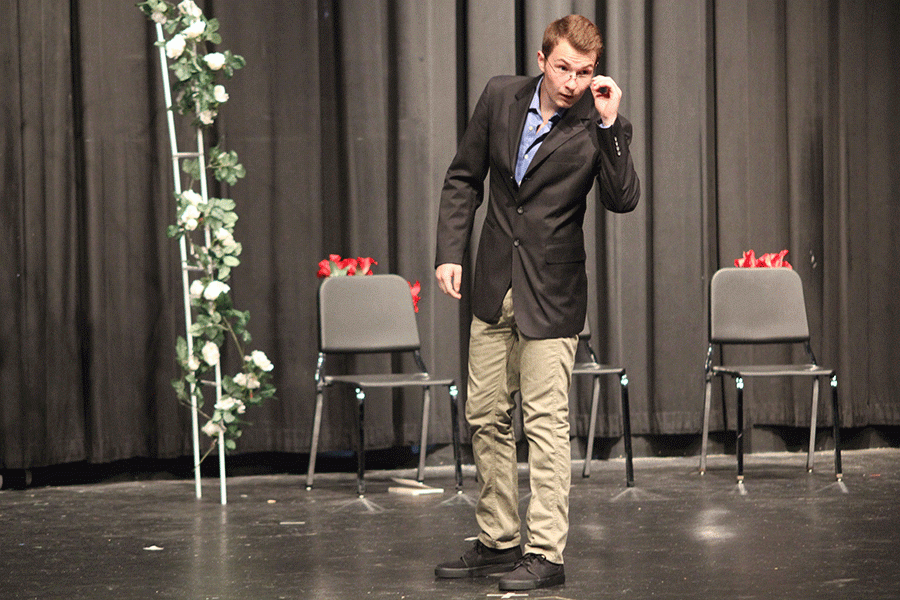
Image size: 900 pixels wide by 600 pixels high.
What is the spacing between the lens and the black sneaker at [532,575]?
280cm

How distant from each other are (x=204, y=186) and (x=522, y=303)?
1811 millimetres

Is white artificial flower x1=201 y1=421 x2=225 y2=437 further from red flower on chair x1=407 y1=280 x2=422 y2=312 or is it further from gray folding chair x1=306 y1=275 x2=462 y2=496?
red flower on chair x1=407 y1=280 x2=422 y2=312

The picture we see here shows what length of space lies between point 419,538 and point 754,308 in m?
2.12

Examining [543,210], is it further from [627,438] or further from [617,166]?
[627,438]

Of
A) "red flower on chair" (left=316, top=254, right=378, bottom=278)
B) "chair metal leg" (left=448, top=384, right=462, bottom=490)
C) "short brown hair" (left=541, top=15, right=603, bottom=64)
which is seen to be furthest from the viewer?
"red flower on chair" (left=316, top=254, right=378, bottom=278)

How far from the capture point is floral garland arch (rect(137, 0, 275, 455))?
4.12m

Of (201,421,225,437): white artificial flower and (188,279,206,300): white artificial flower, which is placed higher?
(188,279,206,300): white artificial flower

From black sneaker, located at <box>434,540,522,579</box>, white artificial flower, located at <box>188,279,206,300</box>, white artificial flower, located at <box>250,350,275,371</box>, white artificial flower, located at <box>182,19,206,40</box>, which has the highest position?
white artificial flower, located at <box>182,19,206,40</box>

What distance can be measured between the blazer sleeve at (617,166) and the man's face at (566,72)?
0.34ft

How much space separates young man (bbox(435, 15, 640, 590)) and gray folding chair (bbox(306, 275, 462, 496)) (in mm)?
1555

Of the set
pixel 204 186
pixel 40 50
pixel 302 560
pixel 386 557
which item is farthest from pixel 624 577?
pixel 40 50

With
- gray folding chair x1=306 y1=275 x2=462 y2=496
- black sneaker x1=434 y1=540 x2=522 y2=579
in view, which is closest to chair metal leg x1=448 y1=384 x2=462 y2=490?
gray folding chair x1=306 y1=275 x2=462 y2=496

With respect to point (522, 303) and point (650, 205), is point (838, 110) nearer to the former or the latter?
point (650, 205)

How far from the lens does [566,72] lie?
2.79m
